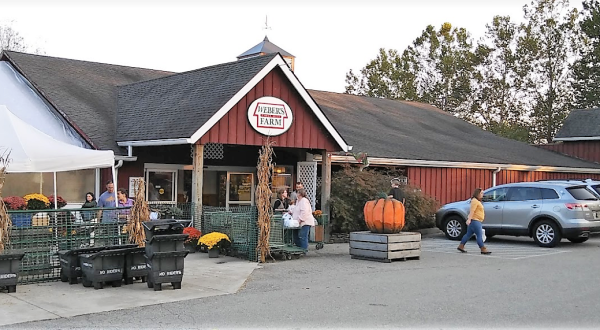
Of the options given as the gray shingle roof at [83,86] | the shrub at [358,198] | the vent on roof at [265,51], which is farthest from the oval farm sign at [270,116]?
the vent on roof at [265,51]

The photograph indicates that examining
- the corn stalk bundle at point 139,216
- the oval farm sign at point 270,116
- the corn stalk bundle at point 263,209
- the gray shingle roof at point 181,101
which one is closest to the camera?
the corn stalk bundle at point 139,216

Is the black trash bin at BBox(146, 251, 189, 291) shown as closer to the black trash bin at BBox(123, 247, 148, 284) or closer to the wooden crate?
the black trash bin at BBox(123, 247, 148, 284)

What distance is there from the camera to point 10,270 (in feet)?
32.4

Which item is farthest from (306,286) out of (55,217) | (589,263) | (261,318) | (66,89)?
(66,89)

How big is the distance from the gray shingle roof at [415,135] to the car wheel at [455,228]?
292cm

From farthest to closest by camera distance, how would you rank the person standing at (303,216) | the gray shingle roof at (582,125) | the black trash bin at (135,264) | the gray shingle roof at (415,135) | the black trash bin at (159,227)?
1. the gray shingle roof at (582,125)
2. the gray shingle roof at (415,135)
3. the person standing at (303,216)
4. the black trash bin at (135,264)
5. the black trash bin at (159,227)

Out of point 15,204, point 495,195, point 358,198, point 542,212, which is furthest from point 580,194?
point 15,204

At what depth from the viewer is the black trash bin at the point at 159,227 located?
1028cm

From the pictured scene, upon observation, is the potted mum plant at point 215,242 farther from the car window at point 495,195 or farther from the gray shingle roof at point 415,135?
the car window at point 495,195

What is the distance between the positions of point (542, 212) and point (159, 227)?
10820mm

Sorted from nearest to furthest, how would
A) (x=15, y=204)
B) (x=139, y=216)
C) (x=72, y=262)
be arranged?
(x=72, y=262) < (x=139, y=216) < (x=15, y=204)

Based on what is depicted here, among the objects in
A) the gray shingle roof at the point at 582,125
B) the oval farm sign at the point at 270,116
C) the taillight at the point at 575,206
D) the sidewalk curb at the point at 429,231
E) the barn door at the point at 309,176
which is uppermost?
the gray shingle roof at the point at 582,125

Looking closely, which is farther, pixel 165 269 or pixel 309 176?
pixel 309 176

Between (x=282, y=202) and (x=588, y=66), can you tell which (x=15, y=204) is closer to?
(x=282, y=202)
